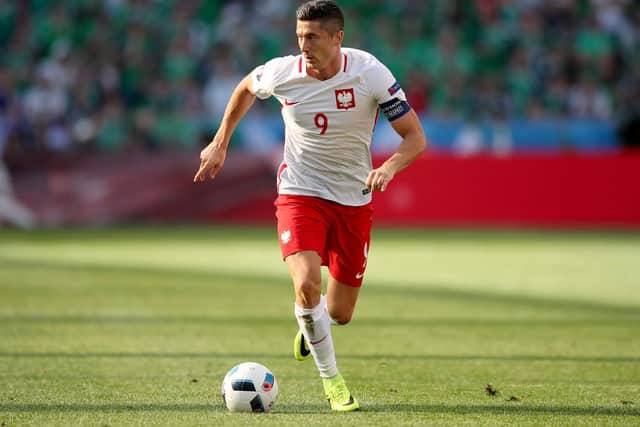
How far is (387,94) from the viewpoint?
7.30 metres

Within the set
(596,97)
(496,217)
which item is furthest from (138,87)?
(596,97)

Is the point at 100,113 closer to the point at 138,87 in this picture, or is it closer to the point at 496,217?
the point at 138,87

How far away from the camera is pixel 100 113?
23734 millimetres

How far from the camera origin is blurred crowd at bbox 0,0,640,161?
77.2ft

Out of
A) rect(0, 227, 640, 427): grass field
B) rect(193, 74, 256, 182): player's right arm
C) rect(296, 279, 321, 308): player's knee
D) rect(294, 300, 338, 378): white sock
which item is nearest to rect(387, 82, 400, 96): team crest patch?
rect(193, 74, 256, 182): player's right arm

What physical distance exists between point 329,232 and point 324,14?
1420mm

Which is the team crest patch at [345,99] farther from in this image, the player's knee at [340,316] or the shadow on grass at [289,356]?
the shadow on grass at [289,356]

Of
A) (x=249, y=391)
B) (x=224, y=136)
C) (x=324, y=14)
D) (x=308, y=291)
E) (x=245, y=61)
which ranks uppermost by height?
(x=324, y=14)

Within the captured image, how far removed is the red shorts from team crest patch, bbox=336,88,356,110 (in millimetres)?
617

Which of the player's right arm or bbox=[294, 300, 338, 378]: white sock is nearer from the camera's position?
bbox=[294, 300, 338, 378]: white sock

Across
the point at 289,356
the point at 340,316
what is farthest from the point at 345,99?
the point at 289,356

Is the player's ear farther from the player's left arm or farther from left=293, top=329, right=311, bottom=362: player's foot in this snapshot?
left=293, top=329, right=311, bottom=362: player's foot

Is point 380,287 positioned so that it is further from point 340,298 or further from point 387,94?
point 387,94

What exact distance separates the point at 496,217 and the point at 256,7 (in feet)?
25.3
